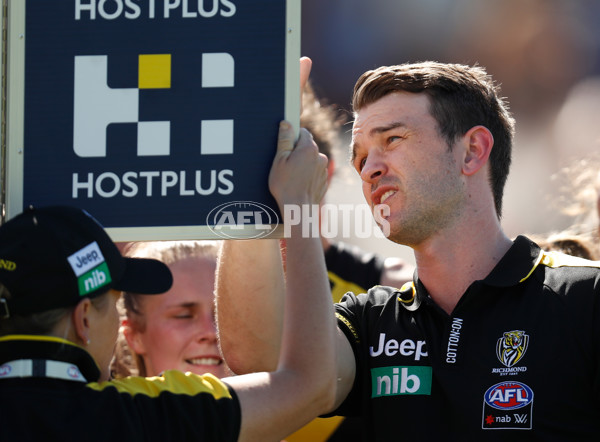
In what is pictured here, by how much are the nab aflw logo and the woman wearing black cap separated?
0.58 feet

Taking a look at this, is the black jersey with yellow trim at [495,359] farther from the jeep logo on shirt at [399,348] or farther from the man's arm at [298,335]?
the man's arm at [298,335]

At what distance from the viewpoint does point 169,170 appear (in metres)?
2.02

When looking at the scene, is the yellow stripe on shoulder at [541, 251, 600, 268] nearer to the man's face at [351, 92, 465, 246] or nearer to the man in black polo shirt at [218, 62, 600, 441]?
the man in black polo shirt at [218, 62, 600, 441]

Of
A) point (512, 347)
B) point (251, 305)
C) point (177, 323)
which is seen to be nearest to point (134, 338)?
point (177, 323)


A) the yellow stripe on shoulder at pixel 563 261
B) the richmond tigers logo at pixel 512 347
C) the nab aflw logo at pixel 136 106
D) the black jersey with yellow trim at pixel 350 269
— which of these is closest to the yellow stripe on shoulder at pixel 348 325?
the richmond tigers logo at pixel 512 347

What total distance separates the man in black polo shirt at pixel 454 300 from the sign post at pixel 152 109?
32 centimetres

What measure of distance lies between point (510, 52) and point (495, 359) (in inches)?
205

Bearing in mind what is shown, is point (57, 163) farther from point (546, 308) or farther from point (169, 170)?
point (546, 308)

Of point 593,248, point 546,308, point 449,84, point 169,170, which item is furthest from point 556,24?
point 169,170

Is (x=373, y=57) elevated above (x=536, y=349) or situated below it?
above

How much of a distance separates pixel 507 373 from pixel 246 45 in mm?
1046

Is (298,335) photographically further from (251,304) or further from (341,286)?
(341,286)

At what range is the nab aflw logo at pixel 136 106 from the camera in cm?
203

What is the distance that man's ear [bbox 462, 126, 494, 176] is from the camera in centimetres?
260
